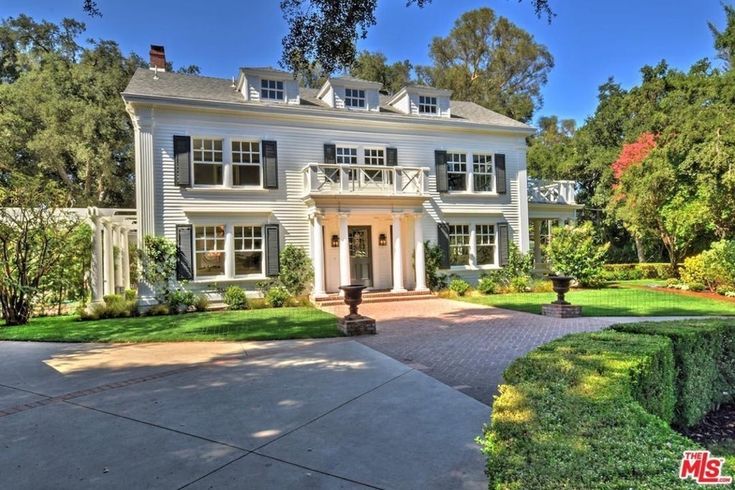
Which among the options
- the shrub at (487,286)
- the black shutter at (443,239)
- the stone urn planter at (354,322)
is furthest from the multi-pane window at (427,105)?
the stone urn planter at (354,322)

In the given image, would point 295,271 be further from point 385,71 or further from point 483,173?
point 385,71

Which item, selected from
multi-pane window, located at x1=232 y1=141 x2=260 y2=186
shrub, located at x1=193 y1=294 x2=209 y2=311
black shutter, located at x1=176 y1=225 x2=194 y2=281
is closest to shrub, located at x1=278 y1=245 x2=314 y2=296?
shrub, located at x1=193 y1=294 x2=209 y2=311

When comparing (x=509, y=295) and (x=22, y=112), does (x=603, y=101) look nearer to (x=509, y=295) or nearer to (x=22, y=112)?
(x=509, y=295)

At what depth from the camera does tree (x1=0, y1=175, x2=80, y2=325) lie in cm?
1147

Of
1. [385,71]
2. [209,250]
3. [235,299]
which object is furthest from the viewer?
[385,71]

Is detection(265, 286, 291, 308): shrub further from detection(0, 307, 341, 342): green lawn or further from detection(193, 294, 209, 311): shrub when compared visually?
detection(193, 294, 209, 311): shrub

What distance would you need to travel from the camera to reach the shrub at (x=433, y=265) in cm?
1686

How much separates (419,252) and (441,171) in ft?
12.1

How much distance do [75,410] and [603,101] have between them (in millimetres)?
35719

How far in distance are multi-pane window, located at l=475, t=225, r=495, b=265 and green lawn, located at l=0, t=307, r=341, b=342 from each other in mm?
8346

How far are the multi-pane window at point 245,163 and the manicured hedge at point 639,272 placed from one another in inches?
684

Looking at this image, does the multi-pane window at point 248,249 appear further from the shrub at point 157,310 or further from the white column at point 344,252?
the white column at point 344,252

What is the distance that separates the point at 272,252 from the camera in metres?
15.2

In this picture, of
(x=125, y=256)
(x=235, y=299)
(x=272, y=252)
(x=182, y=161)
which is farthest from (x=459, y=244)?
(x=125, y=256)
